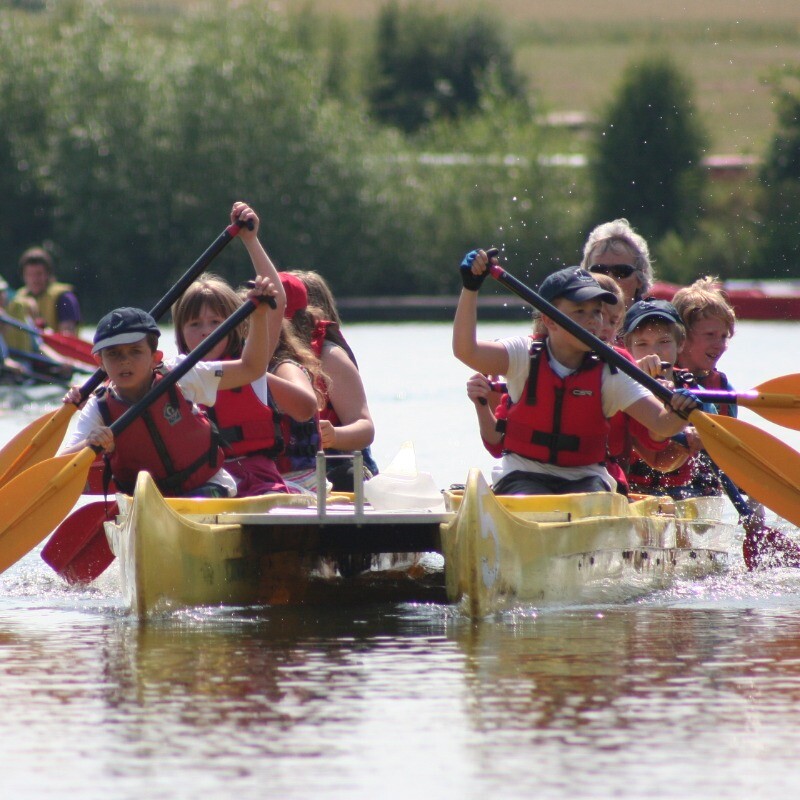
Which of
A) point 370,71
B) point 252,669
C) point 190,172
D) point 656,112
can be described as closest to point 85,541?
point 252,669

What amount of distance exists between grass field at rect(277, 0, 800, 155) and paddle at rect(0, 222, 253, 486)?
6182cm

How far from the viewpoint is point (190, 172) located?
32906 mm

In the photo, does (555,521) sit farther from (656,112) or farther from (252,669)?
(656,112)

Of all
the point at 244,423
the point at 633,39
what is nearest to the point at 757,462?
the point at 244,423

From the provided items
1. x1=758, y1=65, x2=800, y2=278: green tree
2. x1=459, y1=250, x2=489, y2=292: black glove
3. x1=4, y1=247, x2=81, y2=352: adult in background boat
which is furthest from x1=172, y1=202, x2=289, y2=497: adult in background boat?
x1=758, y1=65, x2=800, y2=278: green tree

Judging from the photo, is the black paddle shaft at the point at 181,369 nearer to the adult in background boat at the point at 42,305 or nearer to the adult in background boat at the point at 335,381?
the adult in background boat at the point at 335,381

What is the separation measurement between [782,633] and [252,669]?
1.95 metres

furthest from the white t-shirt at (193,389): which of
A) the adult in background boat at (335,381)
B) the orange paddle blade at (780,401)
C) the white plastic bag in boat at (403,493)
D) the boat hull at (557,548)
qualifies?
the orange paddle blade at (780,401)

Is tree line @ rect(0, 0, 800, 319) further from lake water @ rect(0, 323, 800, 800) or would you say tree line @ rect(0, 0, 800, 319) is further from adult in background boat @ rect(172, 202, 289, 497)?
lake water @ rect(0, 323, 800, 800)

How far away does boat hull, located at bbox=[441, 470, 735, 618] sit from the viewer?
5.98 m

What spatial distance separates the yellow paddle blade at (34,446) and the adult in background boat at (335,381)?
1054mm

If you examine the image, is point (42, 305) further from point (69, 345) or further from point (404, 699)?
point (404, 699)

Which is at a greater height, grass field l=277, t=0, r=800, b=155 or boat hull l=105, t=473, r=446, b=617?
grass field l=277, t=0, r=800, b=155

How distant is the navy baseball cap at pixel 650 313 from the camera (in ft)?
23.7
